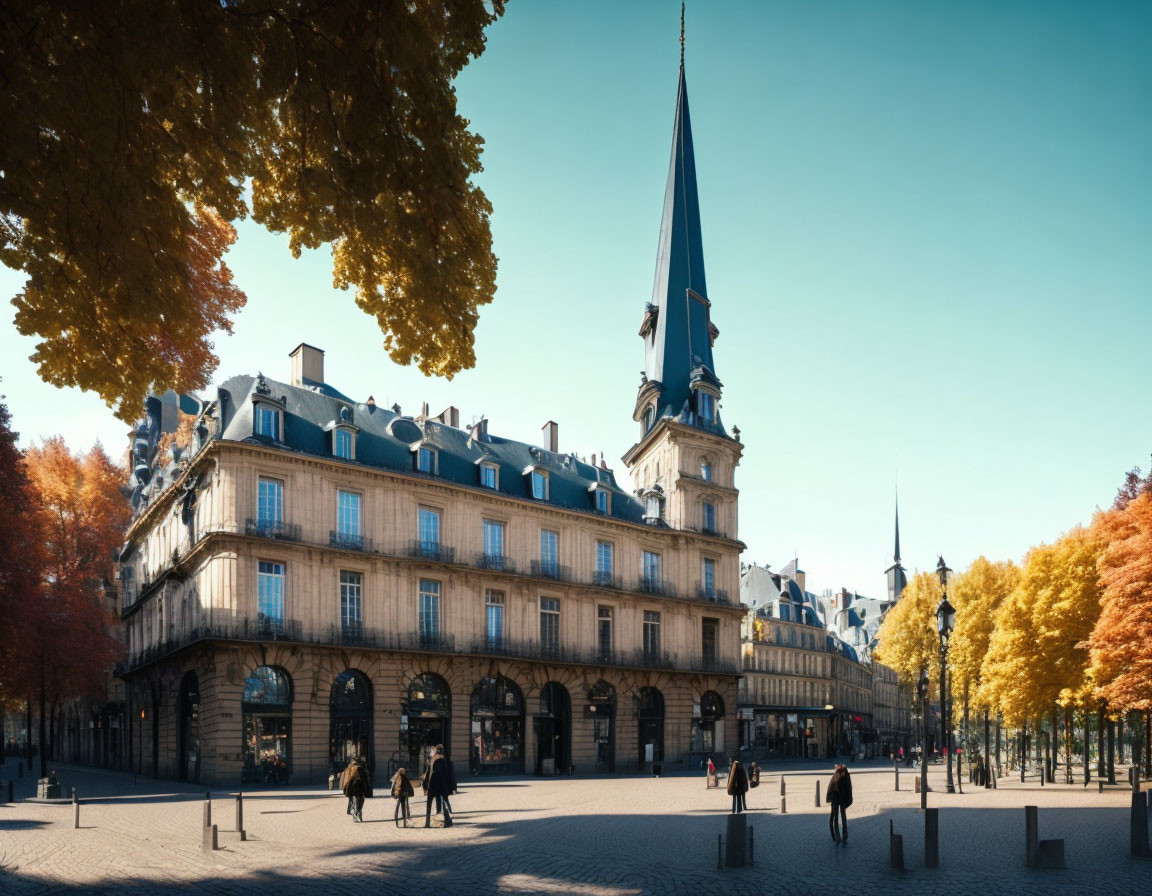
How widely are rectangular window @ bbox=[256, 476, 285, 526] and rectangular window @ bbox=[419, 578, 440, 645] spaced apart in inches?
287

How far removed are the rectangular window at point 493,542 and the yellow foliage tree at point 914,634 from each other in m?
28.0

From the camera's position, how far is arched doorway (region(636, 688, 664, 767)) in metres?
49.5


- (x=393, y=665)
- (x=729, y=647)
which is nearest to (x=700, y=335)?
(x=729, y=647)

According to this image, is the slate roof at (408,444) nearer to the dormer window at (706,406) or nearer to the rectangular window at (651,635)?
the rectangular window at (651,635)

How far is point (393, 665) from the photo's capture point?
134 feet

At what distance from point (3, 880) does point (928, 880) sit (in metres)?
13.9

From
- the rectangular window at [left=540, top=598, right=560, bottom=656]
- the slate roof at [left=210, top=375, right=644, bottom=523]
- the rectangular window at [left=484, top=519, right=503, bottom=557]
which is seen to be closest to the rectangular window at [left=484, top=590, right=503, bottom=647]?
the rectangular window at [left=484, top=519, right=503, bottom=557]

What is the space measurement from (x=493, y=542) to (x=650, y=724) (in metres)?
13.5

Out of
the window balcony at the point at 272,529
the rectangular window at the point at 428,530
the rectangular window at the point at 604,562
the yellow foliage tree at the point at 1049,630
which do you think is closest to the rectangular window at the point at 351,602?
the window balcony at the point at 272,529

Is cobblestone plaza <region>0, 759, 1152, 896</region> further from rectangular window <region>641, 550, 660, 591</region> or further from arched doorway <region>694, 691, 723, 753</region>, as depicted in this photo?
arched doorway <region>694, 691, 723, 753</region>

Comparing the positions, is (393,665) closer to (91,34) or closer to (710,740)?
(710,740)

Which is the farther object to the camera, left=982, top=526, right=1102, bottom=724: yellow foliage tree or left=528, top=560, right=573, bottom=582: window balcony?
left=528, top=560, right=573, bottom=582: window balcony

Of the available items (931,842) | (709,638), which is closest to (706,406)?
(709,638)

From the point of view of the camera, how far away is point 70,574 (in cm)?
4512
